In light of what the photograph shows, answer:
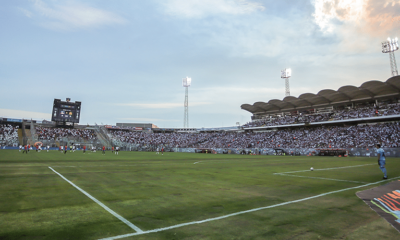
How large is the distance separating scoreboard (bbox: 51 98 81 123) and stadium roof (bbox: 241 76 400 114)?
55.0 meters

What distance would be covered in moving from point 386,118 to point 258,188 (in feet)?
165

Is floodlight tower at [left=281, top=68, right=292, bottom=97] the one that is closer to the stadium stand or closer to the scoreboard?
the stadium stand

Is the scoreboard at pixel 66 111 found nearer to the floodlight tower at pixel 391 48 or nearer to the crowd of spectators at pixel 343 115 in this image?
the crowd of spectators at pixel 343 115

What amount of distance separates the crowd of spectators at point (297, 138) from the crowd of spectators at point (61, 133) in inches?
354

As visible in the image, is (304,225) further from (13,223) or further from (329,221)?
(13,223)

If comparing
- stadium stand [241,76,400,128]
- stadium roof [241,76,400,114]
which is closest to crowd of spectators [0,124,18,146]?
stadium stand [241,76,400,128]

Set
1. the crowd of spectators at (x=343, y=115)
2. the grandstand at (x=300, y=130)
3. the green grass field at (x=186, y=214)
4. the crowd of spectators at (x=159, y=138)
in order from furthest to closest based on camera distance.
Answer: the crowd of spectators at (x=159, y=138) < the crowd of spectators at (x=343, y=115) < the grandstand at (x=300, y=130) < the green grass field at (x=186, y=214)

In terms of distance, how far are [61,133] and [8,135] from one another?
12.2 meters

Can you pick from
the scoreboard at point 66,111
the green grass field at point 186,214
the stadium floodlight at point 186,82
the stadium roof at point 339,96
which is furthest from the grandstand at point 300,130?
the green grass field at point 186,214

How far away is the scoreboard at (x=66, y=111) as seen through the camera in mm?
63522

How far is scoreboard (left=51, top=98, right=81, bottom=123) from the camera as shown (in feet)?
208

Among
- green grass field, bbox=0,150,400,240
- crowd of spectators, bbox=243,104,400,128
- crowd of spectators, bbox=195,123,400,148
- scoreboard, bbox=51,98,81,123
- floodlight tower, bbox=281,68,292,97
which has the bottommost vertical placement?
green grass field, bbox=0,150,400,240

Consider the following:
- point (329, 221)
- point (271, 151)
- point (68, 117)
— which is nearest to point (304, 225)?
point (329, 221)

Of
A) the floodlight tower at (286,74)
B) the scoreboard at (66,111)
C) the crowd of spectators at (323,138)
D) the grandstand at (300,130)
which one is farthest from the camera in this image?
the floodlight tower at (286,74)
